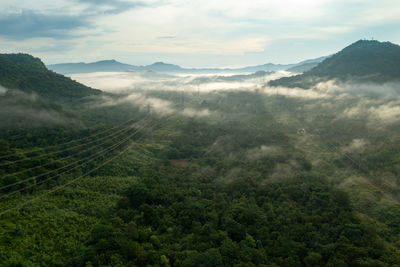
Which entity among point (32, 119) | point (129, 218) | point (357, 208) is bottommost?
point (357, 208)

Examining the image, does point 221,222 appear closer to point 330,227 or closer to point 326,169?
point 330,227

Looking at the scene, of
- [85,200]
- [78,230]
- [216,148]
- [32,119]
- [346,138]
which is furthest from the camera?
[346,138]

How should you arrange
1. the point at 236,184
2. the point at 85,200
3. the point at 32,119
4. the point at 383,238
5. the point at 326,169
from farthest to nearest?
the point at 32,119
the point at 326,169
the point at 236,184
the point at 85,200
the point at 383,238

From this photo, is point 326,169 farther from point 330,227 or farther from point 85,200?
point 85,200

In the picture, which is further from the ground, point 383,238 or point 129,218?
point 129,218

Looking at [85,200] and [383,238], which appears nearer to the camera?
[383,238]

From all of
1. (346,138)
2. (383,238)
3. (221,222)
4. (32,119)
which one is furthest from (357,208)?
(32,119)

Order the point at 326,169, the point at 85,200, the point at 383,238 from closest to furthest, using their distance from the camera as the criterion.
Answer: the point at 383,238, the point at 85,200, the point at 326,169

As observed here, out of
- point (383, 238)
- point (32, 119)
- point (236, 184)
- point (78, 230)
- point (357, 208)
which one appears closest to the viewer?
point (78, 230)

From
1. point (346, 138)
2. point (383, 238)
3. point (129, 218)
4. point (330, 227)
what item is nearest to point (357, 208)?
point (383, 238)
